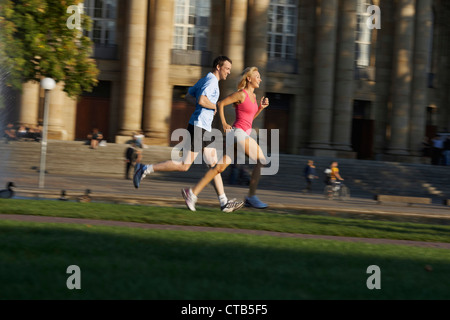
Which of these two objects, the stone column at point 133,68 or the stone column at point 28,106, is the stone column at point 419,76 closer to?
the stone column at point 133,68

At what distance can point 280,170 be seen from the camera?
33438 millimetres

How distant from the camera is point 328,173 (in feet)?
84.5

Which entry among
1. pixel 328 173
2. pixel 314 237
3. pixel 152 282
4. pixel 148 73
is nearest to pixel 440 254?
pixel 314 237

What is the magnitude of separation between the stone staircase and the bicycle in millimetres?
5049

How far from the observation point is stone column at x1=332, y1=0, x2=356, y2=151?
39.1 m

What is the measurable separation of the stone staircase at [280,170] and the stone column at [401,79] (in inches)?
215

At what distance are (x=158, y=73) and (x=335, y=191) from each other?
15417 millimetres

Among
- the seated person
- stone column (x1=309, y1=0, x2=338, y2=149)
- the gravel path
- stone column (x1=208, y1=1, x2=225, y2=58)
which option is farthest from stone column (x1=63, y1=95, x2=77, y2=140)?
the gravel path

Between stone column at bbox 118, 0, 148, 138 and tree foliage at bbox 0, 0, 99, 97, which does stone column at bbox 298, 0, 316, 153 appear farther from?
tree foliage at bbox 0, 0, 99, 97

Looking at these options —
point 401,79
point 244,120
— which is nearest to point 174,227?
point 244,120

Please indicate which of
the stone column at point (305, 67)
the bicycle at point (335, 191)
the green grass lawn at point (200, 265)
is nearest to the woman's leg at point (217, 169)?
the green grass lawn at point (200, 265)

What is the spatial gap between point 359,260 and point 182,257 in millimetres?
1782

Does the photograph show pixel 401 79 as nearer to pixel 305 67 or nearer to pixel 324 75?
pixel 324 75
